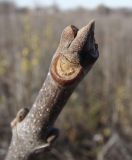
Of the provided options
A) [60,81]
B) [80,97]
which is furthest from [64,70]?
[80,97]

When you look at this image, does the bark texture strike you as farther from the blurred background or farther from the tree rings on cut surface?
the blurred background

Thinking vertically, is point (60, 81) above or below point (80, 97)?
above

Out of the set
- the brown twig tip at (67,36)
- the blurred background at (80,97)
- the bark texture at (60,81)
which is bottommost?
the blurred background at (80,97)

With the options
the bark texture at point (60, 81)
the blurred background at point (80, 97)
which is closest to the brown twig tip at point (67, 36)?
the bark texture at point (60, 81)

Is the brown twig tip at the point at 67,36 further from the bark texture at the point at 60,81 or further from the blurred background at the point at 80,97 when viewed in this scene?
the blurred background at the point at 80,97

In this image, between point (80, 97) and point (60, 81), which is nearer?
point (60, 81)

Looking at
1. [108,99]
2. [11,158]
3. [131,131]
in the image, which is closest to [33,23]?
[108,99]

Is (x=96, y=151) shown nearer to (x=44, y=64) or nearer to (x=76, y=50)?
(x=44, y=64)

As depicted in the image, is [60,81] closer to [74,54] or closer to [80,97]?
[74,54]
